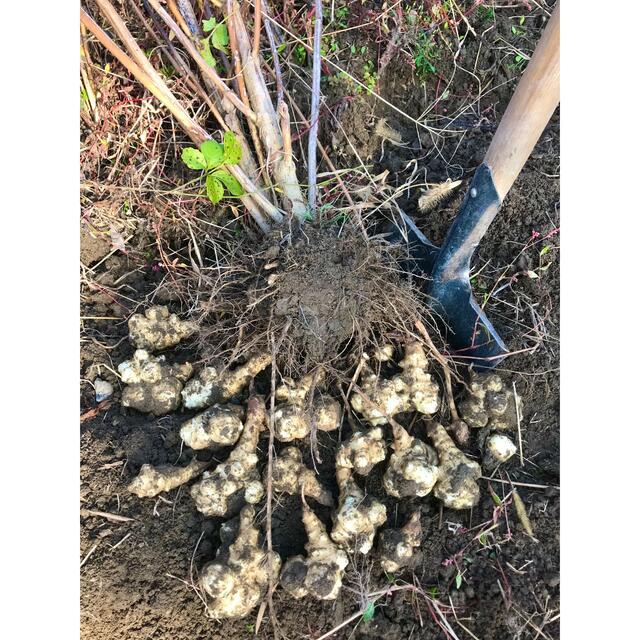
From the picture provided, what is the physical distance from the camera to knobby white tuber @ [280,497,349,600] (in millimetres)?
1216

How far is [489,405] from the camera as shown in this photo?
1.37m

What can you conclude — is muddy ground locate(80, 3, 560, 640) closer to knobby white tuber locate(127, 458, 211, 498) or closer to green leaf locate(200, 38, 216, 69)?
knobby white tuber locate(127, 458, 211, 498)

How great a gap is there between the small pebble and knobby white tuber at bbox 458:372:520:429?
0.94 metres

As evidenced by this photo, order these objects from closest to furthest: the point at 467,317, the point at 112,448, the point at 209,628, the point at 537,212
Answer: the point at 209,628
the point at 112,448
the point at 467,317
the point at 537,212

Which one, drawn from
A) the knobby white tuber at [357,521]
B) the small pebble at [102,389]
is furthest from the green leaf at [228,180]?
the knobby white tuber at [357,521]

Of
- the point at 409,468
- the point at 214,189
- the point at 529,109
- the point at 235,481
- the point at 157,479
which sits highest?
A: the point at 214,189

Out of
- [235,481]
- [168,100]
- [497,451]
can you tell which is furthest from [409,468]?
[168,100]

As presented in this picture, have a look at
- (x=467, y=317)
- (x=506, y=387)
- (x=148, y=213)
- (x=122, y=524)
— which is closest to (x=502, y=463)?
(x=506, y=387)

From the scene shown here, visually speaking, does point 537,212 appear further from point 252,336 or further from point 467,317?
point 252,336

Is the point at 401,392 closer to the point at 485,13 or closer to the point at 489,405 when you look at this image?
the point at 489,405

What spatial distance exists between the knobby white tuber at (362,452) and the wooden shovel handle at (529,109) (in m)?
0.67

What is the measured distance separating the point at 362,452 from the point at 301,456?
162mm

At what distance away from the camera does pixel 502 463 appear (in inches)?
55.2

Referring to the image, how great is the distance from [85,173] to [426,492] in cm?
128
